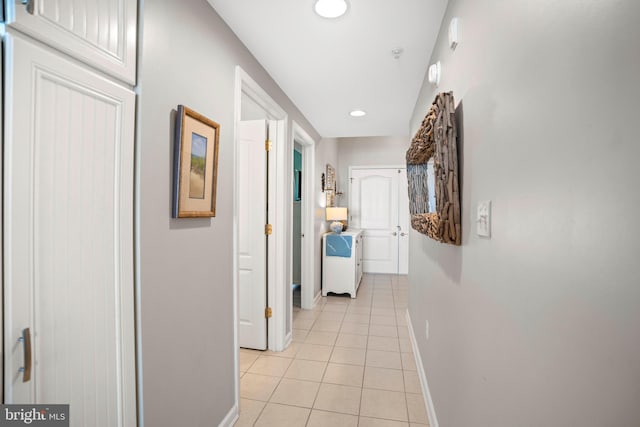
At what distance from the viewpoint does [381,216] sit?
6.19 metres

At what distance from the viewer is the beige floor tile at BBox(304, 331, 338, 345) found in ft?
10.2

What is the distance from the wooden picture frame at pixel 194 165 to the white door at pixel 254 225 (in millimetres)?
1246

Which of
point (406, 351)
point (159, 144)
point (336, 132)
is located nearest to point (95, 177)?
point (159, 144)

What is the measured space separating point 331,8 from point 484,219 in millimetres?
1337

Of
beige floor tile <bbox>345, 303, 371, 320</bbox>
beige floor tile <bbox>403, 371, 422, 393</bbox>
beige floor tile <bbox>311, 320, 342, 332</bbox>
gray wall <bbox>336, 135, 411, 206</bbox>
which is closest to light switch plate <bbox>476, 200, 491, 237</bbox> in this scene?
beige floor tile <bbox>403, 371, 422, 393</bbox>

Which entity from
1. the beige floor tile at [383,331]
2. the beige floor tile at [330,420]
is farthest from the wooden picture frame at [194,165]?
the beige floor tile at [383,331]

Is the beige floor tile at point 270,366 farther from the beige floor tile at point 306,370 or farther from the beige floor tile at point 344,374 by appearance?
the beige floor tile at point 344,374

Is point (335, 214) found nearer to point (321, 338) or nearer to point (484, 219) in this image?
point (321, 338)

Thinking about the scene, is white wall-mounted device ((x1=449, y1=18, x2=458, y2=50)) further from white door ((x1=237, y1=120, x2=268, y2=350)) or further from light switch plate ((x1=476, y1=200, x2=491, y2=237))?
white door ((x1=237, y1=120, x2=268, y2=350))

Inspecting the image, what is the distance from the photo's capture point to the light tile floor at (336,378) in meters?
1.98

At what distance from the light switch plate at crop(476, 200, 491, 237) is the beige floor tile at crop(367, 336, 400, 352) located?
225 centimetres

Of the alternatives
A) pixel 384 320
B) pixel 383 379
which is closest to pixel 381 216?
pixel 384 320

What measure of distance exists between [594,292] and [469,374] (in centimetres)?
85

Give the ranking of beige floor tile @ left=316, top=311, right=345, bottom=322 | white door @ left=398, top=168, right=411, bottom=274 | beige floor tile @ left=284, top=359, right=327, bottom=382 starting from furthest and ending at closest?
white door @ left=398, top=168, right=411, bottom=274
beige floor tile @ left=316, top=311, right=345, bottom=322
beige floor tile @ left=284, top=359, right=327, bottom=382
